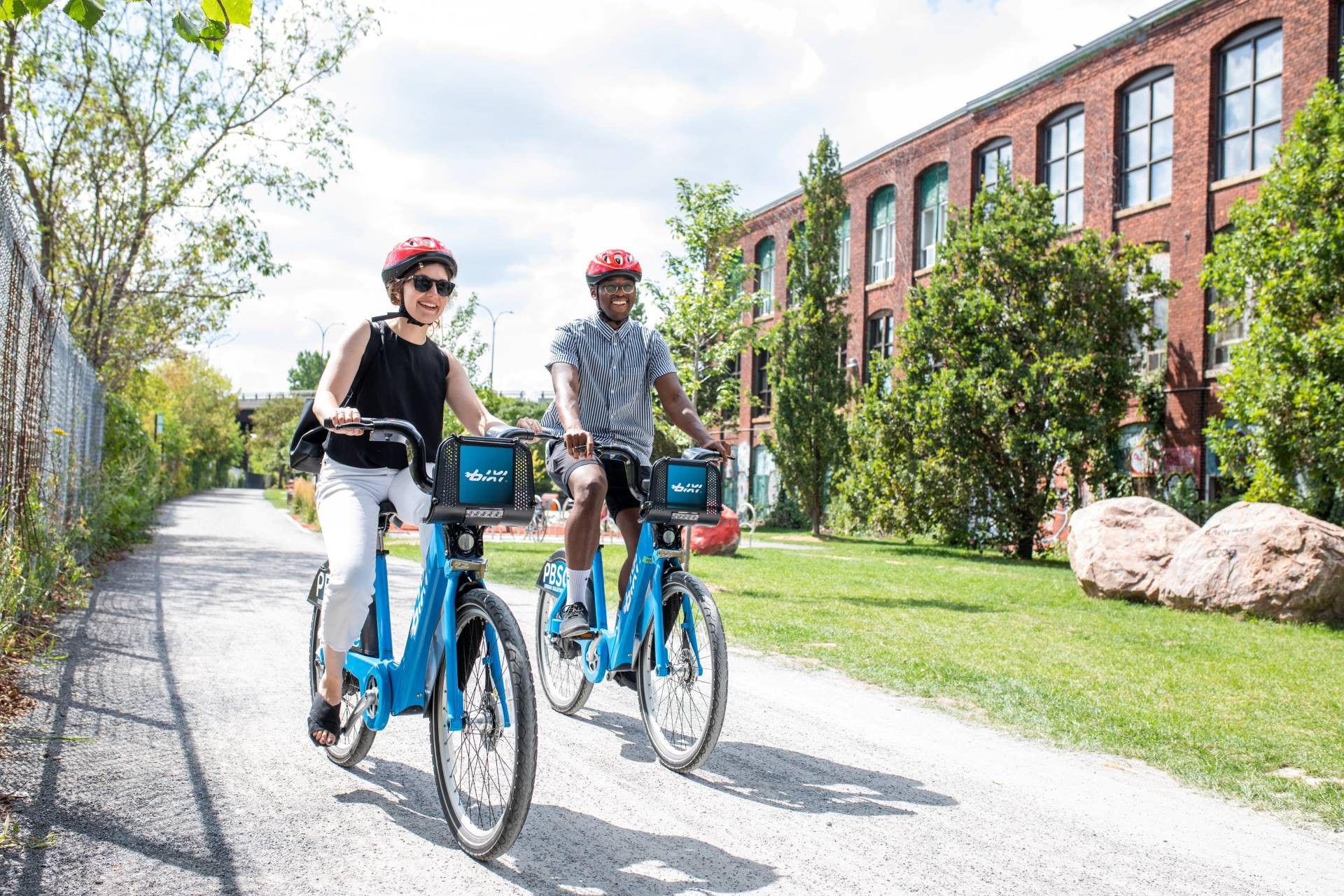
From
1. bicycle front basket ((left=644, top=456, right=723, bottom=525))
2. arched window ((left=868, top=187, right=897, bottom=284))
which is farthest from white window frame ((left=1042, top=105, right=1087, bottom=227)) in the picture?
bicycle front basket ((left=644, top=456, right=723, bottom=525))

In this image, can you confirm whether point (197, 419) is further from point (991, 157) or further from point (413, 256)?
point (413, 256)

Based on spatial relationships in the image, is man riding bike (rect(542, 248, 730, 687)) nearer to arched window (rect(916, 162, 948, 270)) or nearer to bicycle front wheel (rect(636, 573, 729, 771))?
bicycle front wheel (rect(636, 573, 729, 771))

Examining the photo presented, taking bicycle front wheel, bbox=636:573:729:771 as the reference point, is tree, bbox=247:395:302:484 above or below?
above

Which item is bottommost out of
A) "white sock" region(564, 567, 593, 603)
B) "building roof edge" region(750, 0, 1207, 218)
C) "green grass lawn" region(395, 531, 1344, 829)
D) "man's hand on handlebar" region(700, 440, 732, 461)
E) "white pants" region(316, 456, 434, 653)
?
"green grass lawn" region(395, 531, 1344, 829)

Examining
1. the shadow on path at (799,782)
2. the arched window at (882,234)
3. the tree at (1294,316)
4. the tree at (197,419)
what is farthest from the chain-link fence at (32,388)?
the tree at (197,419)

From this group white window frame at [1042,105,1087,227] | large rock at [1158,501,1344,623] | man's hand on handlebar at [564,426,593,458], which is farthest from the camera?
white window frame at [1042,105,1087,227]

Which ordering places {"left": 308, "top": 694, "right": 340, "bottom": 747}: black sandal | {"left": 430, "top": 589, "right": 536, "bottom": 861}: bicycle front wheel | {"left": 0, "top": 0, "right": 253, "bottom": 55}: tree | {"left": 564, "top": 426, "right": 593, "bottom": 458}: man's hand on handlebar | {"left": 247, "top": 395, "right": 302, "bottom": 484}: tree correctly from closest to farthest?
{"left": 0, "top": 0, "right": 253, "bottom": 55}: tree, {"left": 430, "top": 589, "right": 536, "bottom": 861}: bicycle front wheel, {"left": 308, "top": 694, "right": 340, "bottom": 747}: black sandal, {"left": 564, "top": 426, "right": 593, "bottom": 458}: man's hand on handlebar, {"left": 247, "top": 395, "right": 302, "bottom": 484}: tree

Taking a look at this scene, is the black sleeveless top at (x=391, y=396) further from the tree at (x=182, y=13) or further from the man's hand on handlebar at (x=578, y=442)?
the tree at (x=182, y=13)

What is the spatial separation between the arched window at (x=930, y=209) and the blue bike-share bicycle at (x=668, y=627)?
99.1 feet

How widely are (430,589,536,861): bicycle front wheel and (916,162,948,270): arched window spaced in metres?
31.6

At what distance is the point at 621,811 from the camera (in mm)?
3822

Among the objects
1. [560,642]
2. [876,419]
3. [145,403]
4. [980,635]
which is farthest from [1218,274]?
[145,403]

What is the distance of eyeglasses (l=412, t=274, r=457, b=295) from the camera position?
156 inches

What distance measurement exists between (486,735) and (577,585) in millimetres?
1549
